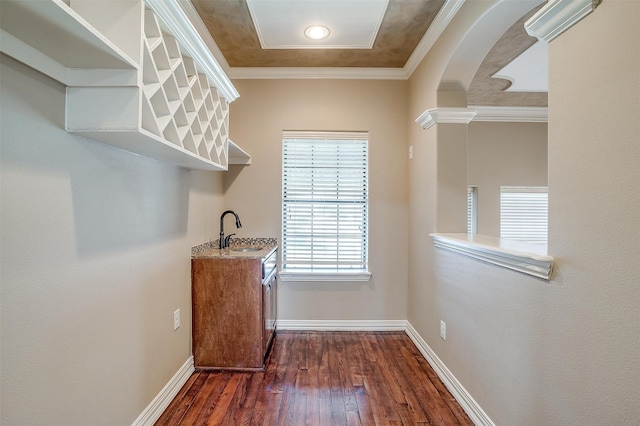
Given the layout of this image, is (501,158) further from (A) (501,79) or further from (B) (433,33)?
(B) (433,33)

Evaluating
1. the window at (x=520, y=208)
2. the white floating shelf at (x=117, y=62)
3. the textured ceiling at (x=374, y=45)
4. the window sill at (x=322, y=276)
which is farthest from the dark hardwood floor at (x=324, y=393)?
the textured ceiling at (x=374, y=45)

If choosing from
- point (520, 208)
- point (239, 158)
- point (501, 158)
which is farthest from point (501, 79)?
point (239, 158)

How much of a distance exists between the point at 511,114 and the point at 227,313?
4.54 m

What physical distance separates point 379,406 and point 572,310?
1.36 meters

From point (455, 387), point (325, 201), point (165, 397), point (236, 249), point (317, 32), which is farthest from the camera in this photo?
point (325, 201)

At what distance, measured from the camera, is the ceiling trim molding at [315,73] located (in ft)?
10.0

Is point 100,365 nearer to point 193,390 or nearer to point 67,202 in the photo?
point 67,202

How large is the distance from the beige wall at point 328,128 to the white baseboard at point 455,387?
0.59m

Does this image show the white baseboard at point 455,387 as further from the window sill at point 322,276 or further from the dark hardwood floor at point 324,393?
the window sill at point 322,276

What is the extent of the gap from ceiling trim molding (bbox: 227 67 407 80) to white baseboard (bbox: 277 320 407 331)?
107 inches

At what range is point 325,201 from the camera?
3156 mm

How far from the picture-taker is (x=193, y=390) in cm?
205

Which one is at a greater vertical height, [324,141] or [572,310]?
[324,141]

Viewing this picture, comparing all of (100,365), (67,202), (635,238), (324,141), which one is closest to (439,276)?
(635,238)
